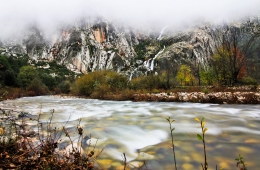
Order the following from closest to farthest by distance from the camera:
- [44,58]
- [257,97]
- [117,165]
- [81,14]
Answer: [117,165] < [257,97] < [44,58] < [81,14]

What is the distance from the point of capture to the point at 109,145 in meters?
4.17

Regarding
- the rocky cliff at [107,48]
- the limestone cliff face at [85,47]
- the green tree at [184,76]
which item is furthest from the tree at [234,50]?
the limestone cliff face at [85,47]

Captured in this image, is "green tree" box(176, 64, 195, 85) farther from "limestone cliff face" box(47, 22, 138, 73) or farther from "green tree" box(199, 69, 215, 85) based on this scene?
"limestone cliff face" box(47, 22, 138, 73)

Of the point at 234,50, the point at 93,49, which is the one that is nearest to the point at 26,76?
the point at 234,50

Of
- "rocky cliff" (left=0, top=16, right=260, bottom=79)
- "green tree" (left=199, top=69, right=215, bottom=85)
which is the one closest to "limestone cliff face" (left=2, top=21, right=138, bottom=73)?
"rocky cliff" (left=0, top=16, right=260, bottom=79)

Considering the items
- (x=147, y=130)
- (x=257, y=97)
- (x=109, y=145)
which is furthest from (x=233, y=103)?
(x=109, y=145)

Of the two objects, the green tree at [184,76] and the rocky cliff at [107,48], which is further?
the rocky cliff at [107,48]

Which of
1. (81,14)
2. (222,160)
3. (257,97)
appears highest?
(81,14)

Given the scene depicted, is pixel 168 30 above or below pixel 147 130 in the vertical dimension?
above

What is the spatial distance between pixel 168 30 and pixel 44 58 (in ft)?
362

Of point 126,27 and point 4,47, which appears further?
point 126,27

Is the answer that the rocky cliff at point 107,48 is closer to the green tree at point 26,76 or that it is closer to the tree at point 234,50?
the green tree at point 26,76

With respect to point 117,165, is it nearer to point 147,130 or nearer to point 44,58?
point 147,130

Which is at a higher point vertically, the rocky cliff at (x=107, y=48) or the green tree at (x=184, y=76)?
the rocky cliff at (x=107, y=48)
